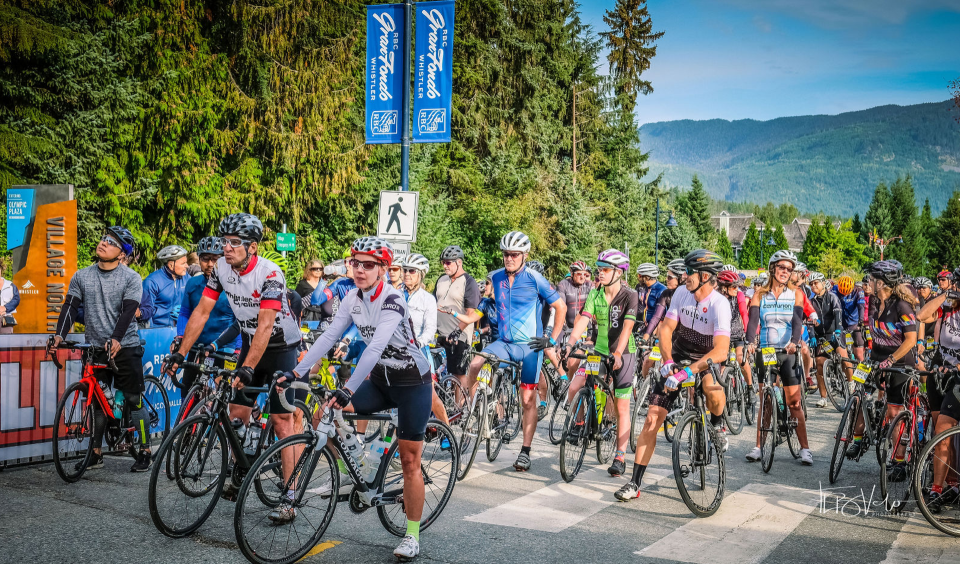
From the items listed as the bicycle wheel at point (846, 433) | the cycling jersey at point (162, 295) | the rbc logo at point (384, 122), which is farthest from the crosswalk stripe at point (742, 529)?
the rbc logo at point (384, 122)

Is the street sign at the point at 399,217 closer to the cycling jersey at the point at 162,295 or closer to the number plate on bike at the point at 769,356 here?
the cycling jersey at the point at 162,295

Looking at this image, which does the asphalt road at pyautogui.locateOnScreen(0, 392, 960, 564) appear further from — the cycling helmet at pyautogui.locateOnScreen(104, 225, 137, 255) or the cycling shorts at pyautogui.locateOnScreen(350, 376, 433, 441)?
the cycling helmet at pyautogui.locateOnScreen(104, 225, 137, 255)

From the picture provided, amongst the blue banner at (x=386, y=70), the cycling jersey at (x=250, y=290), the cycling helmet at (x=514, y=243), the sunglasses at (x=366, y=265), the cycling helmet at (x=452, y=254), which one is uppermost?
the blue banner at (x=386, y=70)

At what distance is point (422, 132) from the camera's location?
12.4 metres

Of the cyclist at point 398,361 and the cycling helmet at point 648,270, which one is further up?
the cycling helmet at point 648,270

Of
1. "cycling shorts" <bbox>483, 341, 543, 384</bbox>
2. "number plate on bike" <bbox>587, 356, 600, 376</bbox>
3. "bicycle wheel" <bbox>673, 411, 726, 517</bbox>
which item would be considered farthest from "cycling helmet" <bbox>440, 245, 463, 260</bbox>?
"bicycle wheel" <bbox>673, 411, 726, 517</bbox>

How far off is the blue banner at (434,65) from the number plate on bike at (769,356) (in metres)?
5.73

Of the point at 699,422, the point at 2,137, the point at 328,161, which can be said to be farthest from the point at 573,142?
the point at 699,422

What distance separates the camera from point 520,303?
848 centimetres

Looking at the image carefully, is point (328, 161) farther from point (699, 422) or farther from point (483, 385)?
point (699, 422)

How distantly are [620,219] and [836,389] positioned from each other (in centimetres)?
3008

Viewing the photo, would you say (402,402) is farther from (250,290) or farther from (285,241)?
(285,241)

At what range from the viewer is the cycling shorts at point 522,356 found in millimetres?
8391

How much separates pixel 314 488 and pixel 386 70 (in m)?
8.48
